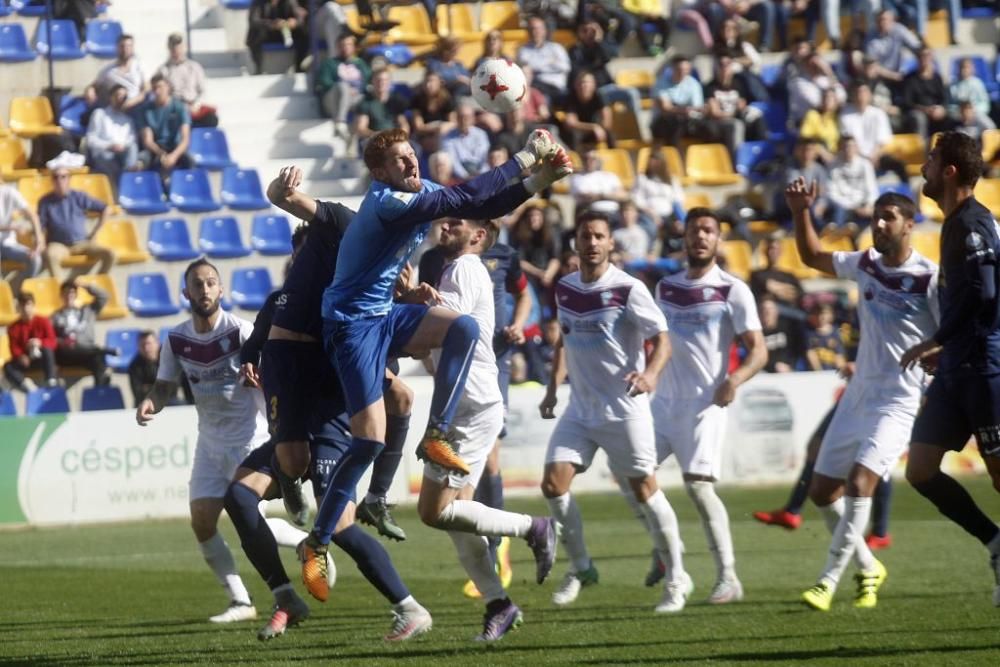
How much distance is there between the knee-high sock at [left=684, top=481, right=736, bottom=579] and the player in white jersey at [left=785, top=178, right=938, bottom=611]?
0.64m

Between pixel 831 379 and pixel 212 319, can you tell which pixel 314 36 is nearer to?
pixel 831 379

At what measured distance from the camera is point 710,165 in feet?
80.4

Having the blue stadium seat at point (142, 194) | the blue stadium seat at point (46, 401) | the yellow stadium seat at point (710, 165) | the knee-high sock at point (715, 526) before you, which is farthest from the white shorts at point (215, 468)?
the yellow stadium seat at point (710, 165)

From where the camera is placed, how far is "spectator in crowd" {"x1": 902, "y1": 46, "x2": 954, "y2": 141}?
25.2m

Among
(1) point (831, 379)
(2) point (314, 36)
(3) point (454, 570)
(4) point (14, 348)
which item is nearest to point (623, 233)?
(1) point (831, 379)

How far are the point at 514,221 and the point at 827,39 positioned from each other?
24.6 ft

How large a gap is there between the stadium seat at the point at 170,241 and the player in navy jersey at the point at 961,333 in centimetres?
1406

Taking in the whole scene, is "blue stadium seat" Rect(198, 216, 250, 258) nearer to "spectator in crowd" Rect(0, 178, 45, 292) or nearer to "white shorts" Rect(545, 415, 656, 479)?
"spectator in crowd" Rect(0, 178, 45, 292)

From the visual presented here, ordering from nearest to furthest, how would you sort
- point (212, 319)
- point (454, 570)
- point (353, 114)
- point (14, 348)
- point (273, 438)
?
1. point (273, 438)
2. point (212, 319)
3. point (454, 570)
4. point (14, 348)
5. point (353, 114)

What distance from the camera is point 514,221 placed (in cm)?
2108

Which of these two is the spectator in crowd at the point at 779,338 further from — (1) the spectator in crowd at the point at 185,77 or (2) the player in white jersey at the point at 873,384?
(2) the player in white jersey at the point at 873,384

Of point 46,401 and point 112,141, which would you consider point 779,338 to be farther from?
point 112,141

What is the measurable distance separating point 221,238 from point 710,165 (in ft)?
21.9

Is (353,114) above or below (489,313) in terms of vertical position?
below
